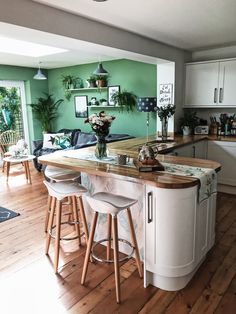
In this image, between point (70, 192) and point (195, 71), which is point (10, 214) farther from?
point (195, 71)

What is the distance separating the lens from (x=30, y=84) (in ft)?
22.5

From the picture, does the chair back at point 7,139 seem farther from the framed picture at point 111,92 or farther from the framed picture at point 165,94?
the framed picture at point 165,94

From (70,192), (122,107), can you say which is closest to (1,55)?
(122,107)

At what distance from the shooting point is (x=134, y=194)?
7.97ft

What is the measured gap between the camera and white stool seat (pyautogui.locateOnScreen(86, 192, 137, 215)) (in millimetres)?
2039

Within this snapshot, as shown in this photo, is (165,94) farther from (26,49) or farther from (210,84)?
(26,49)

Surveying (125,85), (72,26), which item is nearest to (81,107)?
(125,85)

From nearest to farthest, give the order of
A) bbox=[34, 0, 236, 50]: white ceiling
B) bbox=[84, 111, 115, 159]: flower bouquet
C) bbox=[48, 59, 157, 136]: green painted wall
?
bbox=[34, 0, 236, 50]: white ceiling, bbox=[84, 111, 115, 159]: flower bouquet, bbox=[48, 59, 157, 136]: green painted wall

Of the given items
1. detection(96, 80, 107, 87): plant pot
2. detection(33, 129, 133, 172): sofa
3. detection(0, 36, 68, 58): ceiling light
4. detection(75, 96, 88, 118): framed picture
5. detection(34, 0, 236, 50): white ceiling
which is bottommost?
detection(33, 129, 133, 172): sofa

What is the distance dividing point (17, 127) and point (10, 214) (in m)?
3.76

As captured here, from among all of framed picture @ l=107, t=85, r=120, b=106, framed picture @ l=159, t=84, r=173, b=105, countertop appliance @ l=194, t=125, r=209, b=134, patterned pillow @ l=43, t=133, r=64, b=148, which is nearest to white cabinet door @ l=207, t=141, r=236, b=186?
countertop appliance @ l=194, t=125, r=209, b=134

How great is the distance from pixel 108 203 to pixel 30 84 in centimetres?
574

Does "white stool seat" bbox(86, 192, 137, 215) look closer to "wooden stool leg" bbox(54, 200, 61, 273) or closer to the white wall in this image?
"wooden stool leg" bbox(54, 200, 61, 273)

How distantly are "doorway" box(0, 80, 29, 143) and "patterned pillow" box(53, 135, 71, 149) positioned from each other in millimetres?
1451
